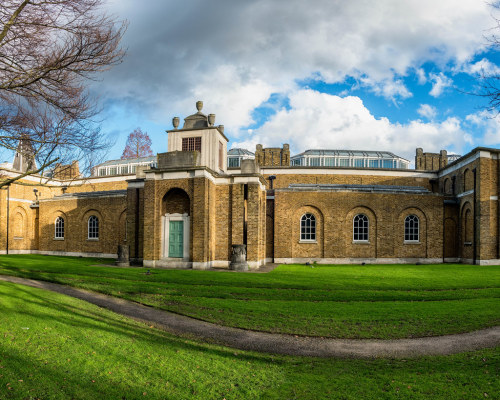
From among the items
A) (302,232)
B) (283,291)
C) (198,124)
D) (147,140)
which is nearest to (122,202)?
(198,124)

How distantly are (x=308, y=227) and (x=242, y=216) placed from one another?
619 centimetres

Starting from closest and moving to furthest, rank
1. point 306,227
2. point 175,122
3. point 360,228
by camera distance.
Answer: point 175,122
point 306,227
point 360,228

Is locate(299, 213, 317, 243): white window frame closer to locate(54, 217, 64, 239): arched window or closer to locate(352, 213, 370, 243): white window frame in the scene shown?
locate(352, 213, 370, 243): white window frame

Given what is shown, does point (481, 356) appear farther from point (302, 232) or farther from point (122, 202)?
point (122, 202)

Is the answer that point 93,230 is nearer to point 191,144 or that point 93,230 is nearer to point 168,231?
point 168,231

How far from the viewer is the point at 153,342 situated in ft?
26.4

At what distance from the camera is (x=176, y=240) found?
21.8m

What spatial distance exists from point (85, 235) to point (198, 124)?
46.4 ft

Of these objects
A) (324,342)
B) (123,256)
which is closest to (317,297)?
(324,342)

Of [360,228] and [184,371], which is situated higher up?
[360,228]

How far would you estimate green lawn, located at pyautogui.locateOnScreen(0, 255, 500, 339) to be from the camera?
33.2 ft

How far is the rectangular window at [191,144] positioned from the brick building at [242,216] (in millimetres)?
64

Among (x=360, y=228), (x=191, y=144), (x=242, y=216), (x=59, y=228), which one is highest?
(x=191, y=144)

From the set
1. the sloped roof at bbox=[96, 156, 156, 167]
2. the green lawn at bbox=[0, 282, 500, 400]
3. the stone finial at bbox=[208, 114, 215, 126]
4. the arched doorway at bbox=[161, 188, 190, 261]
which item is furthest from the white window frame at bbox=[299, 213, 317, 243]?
the sloped roof at bbox=[96, 156, 156, 167]
